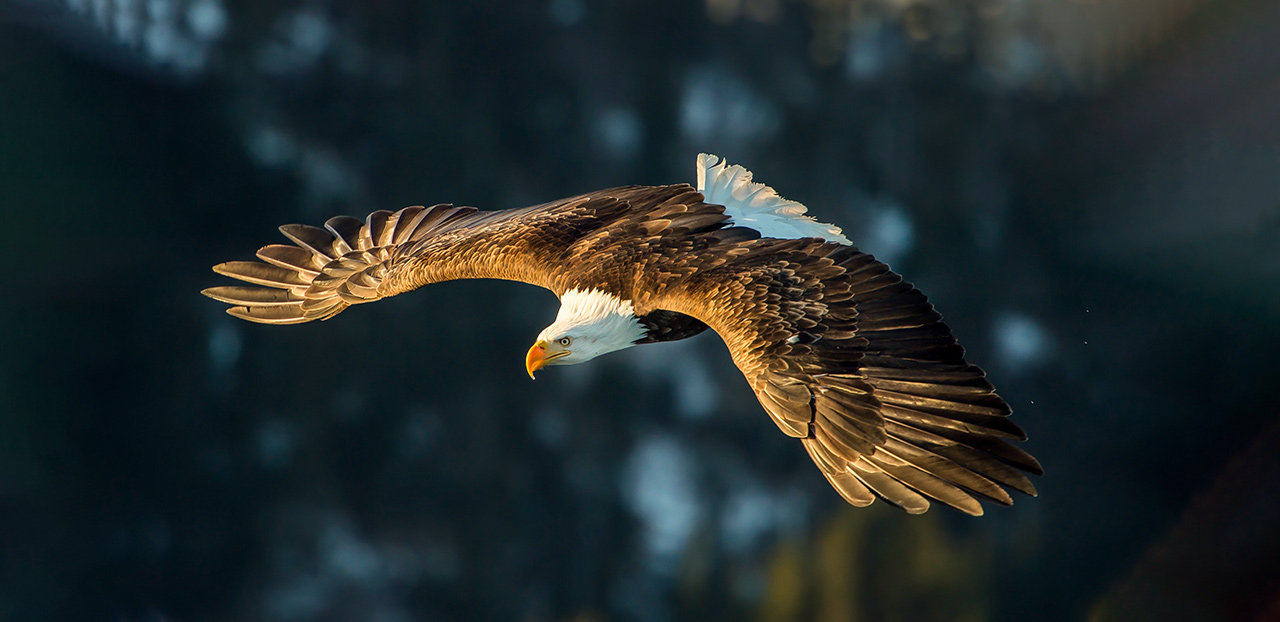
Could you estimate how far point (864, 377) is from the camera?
5.19m

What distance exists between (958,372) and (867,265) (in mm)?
860

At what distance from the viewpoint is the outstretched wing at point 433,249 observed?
22.9ft

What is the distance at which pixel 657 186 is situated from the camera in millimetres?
7465

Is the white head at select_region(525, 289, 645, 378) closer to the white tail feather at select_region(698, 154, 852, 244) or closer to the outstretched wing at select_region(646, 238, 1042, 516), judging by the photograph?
→ the outstretched wing at select_region(646, 238, 1042, 516)

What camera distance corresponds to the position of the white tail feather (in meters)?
7.16

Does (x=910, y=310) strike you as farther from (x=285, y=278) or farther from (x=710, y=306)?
(x=285, y=278)

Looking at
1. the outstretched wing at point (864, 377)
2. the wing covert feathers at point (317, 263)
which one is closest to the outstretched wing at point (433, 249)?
the wing covert feathers at point (317, 263)

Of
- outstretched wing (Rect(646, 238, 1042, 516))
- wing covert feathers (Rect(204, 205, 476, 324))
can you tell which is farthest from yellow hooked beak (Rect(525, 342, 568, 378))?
wing covert feathers (Rect(204, 205, 476, 324))

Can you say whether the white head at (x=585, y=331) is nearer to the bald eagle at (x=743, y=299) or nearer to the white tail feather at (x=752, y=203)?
the bald eagle at (x=743, y=299)

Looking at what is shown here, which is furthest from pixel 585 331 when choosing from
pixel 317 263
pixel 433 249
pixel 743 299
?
pixel 317 263

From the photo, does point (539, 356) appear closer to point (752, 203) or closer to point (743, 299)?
point (743, 299)

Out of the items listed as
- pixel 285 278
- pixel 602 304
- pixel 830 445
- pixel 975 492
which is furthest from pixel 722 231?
pixel 285 278

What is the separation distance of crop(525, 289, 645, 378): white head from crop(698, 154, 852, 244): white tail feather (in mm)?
1233

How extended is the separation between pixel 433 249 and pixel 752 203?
239 cm
